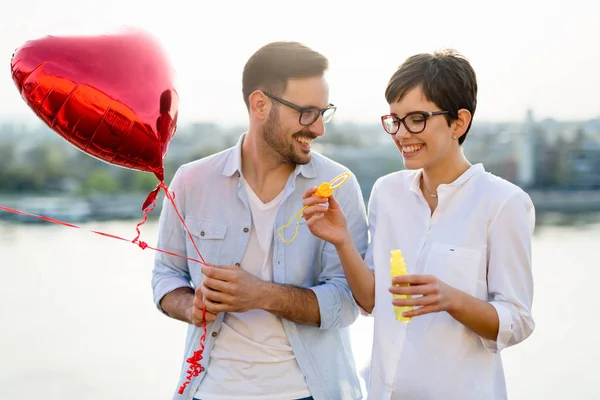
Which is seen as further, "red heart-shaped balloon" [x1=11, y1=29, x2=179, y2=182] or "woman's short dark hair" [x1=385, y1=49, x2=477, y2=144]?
"red heart-shaped balloon" [x1=11, y1=29, x2=179, y2=182]

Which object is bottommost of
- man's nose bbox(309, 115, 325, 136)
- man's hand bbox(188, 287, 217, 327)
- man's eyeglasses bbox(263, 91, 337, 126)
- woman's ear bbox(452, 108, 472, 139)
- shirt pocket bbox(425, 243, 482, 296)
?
man's hand bbox(188, 287, 217, 327)

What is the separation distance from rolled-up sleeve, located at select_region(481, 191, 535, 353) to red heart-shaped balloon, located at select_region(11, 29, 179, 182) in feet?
2.47

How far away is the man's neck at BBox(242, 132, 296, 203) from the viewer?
6.01ft

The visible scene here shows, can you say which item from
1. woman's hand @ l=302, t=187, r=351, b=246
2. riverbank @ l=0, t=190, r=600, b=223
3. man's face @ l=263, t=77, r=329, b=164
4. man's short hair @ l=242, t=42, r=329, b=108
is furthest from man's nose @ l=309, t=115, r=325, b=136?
riverbank @ l=0, t=190, r=600, b=223

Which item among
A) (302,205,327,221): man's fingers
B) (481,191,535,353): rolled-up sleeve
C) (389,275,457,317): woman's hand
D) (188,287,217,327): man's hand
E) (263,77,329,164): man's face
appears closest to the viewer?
(389,275,457,317): woman's hand

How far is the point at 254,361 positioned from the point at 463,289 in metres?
0.51

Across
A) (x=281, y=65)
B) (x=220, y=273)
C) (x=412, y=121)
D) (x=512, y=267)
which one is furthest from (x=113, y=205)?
(x=512, y=267)

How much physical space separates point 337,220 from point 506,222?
0.34 metres

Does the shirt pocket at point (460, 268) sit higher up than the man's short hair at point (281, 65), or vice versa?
the man's short hair at point (281, 65)

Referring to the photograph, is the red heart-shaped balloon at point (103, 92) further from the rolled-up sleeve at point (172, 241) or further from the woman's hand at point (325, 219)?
the woman's hand at point (325, 219)

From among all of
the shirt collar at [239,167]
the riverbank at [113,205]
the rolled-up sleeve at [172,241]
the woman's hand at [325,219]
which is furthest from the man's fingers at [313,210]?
the riverbank at [113,205]

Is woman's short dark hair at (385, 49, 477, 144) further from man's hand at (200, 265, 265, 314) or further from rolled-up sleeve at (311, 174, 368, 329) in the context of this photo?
man's hand at (200, 265, 265, 314)

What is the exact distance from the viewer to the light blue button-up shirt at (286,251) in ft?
5.61

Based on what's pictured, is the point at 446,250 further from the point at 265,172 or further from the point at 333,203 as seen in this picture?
the point at 265,172
